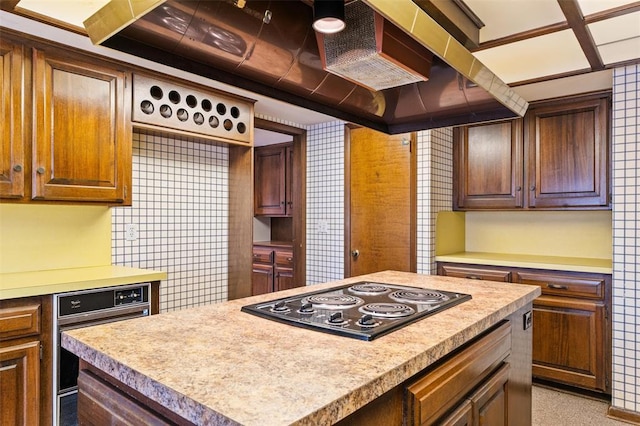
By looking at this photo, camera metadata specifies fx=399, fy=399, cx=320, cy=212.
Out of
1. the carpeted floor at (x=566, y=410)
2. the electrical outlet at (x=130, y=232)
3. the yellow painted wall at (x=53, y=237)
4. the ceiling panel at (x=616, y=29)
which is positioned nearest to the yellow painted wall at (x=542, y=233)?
the carpeted floor at (x=566, y=410)

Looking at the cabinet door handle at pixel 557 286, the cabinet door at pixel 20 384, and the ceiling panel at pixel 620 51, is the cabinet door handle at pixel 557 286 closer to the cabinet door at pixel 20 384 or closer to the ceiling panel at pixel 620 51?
the ceiling panel at pixel 620 51

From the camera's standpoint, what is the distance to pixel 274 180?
16.3 feet

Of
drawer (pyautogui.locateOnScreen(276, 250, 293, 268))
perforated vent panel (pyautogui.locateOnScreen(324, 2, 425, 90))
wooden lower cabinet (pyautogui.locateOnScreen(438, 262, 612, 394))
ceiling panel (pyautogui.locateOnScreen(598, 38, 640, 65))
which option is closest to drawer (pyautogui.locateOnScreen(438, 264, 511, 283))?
wooden lower cabinet (pyautogui.locateOnScreen(438, 262, 612, 394))

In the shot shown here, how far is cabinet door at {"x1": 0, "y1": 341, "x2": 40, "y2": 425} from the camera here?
178cm

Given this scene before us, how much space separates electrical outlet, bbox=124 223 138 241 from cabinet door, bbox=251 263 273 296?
1.94 meters

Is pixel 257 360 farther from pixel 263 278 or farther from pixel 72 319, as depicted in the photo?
pixel 263 278

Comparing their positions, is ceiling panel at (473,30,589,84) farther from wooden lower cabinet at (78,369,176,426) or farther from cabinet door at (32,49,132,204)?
wooden lower cabinet at (78,369,176,426)

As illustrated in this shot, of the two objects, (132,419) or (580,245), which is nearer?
(132,419)

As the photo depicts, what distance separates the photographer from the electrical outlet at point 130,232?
8.87 ft

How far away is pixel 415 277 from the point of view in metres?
2.20

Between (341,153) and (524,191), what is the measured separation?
162 cm

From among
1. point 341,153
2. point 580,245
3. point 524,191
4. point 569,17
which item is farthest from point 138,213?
point 580,245

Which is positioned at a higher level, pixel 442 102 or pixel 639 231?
pixel 442 102

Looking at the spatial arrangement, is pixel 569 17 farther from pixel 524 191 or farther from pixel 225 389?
pixel 225 389
